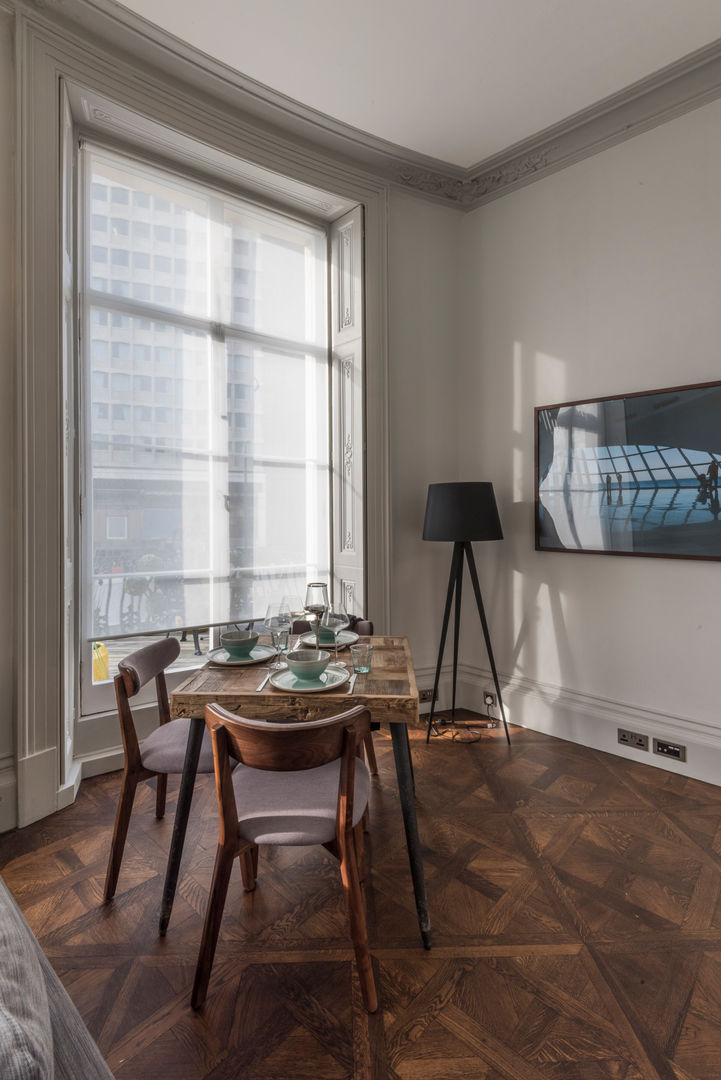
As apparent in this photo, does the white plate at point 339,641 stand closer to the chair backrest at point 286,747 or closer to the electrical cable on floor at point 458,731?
the chair backrest at point 286,747

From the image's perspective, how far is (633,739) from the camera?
3170 mm

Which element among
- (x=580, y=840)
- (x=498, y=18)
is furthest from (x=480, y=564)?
(x=498, y=18)

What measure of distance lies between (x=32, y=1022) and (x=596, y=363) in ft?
11.7

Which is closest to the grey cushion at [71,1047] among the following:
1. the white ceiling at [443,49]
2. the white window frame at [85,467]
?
the white window frame at [85,467]

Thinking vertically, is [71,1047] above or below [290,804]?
above

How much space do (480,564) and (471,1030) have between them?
2.82 meters

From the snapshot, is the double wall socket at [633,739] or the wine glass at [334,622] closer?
the wine glass at [334,622]

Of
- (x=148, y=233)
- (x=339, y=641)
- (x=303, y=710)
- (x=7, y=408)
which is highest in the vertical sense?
(x=148, y=233)

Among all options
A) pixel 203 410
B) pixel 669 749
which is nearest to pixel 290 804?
pixel 669 749

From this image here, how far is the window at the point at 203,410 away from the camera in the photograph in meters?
3.12

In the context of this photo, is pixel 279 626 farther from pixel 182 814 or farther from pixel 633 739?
pixel 633 739

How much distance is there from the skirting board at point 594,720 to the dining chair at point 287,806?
6.85 ft

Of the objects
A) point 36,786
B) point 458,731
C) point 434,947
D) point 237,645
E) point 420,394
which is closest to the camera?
point 434,947

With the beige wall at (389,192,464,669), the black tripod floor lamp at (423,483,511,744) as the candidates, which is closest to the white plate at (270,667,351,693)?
the black tripod floor lamp at (423,483,511,744)
